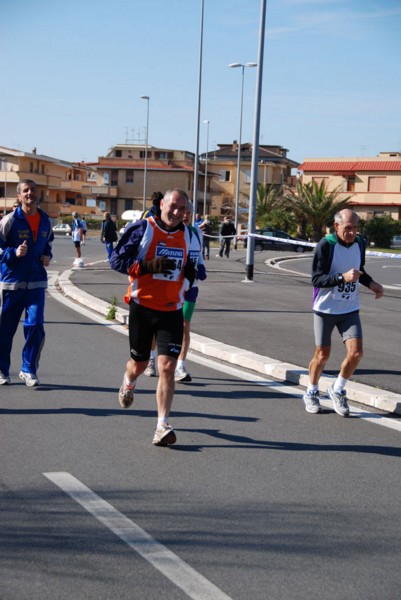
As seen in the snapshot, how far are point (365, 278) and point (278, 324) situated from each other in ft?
19.8

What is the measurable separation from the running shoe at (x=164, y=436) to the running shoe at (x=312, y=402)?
73.7 inches

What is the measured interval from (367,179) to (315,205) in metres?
27.1

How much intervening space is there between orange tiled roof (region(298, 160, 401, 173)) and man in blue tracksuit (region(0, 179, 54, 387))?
253ft

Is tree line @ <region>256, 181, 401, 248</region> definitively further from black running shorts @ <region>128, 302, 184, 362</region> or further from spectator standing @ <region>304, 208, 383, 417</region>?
black running shorts @ <region>128, 302, 184, 362</region>

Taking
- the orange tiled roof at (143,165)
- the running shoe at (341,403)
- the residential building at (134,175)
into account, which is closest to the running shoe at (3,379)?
the running shoe at (341,403)

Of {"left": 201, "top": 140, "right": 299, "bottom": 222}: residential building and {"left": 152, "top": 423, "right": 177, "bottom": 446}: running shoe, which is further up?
{"left": 201, "top": 140, "right": 299, "bottom": 222}: residential building

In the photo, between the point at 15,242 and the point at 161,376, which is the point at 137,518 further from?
the point at 15,242

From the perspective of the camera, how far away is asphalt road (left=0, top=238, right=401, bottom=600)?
405cm

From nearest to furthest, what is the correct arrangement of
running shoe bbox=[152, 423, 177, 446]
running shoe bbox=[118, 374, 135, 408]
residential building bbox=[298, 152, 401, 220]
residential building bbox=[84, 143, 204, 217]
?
1. running shoe bbox=[152, 423, 177, 446]
2. running shoe bbox=[118, 374, 135, 408]
3. residential building bbox=[298, 152, 401, 220]
4. residential building bbox=[84, 143, 204, 217]

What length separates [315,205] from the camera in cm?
5894

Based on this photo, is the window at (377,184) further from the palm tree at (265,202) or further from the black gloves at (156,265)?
the black gloves at (156,265)

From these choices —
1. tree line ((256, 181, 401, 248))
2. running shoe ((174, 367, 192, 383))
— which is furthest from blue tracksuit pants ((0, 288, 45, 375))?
tree line ((256, 181, 401, 248))

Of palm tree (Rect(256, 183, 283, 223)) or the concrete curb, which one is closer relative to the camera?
the concrete curb

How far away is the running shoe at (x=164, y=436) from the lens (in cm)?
646
